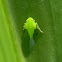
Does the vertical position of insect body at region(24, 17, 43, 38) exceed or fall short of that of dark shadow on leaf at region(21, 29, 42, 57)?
it exceeds it

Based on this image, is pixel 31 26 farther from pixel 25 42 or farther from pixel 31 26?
pixel 25 42

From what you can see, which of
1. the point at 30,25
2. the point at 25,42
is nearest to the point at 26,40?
the point at 25,42

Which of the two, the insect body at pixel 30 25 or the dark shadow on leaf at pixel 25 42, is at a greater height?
the insect body at pixel 30 25

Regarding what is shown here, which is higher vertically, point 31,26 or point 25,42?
point 31,26

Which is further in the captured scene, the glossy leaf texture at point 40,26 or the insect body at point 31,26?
the insect body at point 31,26

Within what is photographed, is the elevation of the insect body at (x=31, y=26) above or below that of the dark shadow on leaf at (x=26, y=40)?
above

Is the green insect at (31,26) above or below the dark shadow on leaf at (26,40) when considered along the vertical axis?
above

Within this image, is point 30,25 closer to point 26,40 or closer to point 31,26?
point 31,26

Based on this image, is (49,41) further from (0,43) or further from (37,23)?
(0,43)

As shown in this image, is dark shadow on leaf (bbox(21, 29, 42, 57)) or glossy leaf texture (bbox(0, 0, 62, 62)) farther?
dark shadow on leaf (bbox(21, 29, 42, 57))
